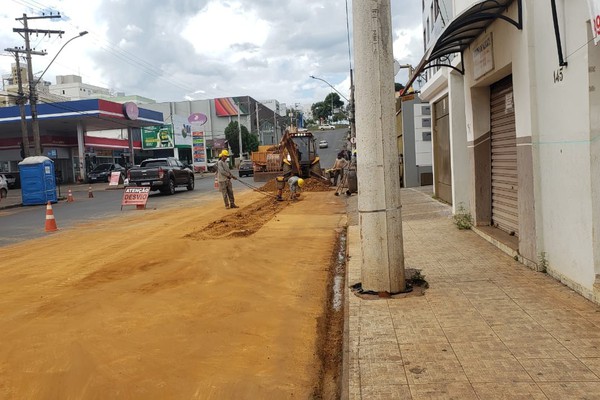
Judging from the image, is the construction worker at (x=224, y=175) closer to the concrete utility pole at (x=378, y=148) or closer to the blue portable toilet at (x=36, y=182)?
the concrete utility pole at (x=378, y=148)

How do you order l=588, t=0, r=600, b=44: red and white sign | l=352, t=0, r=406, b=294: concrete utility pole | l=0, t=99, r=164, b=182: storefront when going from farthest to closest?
l=0, t=99, r=164, b=182: storefront, l=352, t=0, r=406, b=294: concrete utility pole, l=588, t=0, r=600, b=44: red and white sign

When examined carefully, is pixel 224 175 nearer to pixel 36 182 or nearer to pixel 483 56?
pixel 483 56

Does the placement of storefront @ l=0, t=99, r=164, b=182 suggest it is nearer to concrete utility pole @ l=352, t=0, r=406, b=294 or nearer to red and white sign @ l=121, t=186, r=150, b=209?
red and white sign @ l=121, t=186, r=150, b=209

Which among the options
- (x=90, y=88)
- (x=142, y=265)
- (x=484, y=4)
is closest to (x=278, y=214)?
(x=142, y=265)

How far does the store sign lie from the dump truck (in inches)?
529

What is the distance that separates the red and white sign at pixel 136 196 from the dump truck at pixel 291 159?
20.6 feet

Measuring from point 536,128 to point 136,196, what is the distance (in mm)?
14680

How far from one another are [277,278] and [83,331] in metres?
2.84

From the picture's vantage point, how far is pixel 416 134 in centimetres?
2053

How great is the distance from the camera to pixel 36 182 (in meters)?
24.6

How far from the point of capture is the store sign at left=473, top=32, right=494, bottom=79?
317 inches

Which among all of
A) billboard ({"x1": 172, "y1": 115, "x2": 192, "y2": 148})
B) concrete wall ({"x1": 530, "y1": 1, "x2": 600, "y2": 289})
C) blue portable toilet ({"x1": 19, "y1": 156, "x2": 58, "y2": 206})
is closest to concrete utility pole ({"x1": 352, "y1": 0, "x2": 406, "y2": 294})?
concrete wall ({"x1": 530, "y1": 1, "x2": 600, "y2": 289})

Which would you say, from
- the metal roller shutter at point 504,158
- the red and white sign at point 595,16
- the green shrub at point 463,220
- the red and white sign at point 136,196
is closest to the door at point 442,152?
the green shrub at point 463,220

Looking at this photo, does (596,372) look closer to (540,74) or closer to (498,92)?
(540,74)
